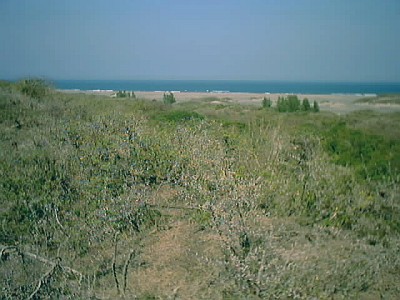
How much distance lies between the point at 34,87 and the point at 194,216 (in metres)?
14.5

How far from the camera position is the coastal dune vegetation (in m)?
4.68

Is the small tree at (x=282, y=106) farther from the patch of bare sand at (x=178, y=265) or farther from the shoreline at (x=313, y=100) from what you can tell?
the patch of bare sand at (x=178, y=265)

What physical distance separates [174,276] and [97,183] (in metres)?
2.72

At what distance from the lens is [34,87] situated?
18.7 meters

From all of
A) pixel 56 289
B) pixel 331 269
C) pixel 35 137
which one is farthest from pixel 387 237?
pixel 35 137

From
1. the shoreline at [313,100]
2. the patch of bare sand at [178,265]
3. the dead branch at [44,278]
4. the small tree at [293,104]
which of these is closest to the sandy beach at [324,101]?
the shoreline at [313,100]

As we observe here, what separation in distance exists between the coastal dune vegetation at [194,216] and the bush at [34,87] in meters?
9.46

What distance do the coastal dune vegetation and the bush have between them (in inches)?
373

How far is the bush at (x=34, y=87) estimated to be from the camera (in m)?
18.4

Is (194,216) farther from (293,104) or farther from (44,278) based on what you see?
(293,104)

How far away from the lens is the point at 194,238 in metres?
5.88

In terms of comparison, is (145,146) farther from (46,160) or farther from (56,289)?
(56,289)

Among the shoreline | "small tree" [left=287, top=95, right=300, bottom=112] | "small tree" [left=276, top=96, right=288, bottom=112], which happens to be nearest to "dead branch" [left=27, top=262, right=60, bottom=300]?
the shoreline

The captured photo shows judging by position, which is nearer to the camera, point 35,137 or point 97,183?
point 97,183
